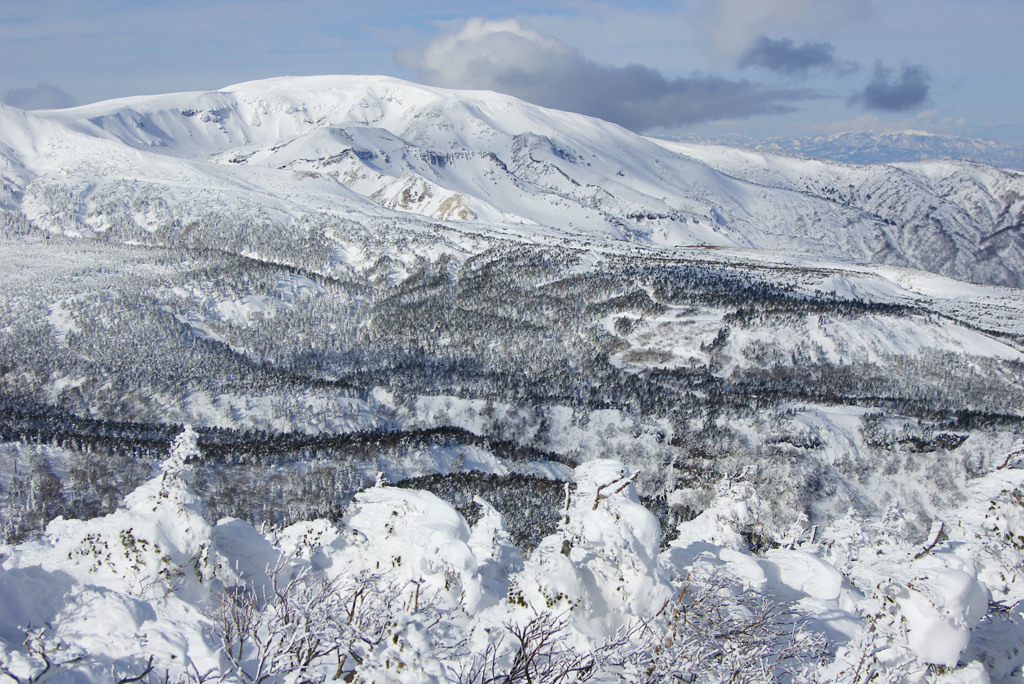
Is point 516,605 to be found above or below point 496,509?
above

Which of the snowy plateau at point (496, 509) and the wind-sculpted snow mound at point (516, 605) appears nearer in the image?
the wind-sculpted snow mound at point (516, 605)

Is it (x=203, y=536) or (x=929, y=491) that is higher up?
(x=203, y=536)

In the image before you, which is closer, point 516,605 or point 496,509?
point 516,605

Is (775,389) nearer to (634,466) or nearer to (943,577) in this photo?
(634,466)

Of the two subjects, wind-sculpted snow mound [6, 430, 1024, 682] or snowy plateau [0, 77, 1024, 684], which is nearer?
wind-sculpted snow mound [6, 430, 1024, 682]

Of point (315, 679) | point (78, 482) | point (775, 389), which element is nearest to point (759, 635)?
point (315, 679)

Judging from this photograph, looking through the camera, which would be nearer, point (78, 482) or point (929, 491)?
point (78, 482)

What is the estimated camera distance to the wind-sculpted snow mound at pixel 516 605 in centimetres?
1881

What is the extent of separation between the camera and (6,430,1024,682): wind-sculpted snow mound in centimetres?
1881

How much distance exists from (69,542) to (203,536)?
6199mm

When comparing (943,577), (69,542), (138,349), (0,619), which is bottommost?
(138,349)

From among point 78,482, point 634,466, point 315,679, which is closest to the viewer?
point 315,679

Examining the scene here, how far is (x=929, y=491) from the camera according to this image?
134 meters

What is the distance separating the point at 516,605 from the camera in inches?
956
